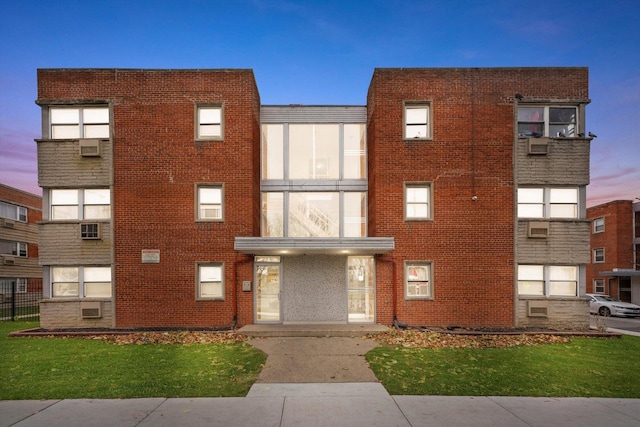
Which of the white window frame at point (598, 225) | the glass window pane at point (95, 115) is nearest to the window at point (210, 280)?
the glass window pane at point (95, 115)

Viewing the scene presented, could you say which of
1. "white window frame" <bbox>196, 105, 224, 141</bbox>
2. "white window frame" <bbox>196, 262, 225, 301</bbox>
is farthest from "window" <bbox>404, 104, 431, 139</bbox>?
"white window frame" <bbox>196, 262, 225, 301</bbox>

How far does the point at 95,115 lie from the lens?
1409 cm

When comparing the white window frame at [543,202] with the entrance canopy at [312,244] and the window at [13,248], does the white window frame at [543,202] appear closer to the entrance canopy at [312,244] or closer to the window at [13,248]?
the entrance canopy at [312,244]

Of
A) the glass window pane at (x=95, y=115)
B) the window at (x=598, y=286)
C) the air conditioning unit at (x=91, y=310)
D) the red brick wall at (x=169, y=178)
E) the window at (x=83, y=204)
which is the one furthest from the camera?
the window at (x=598, y=286)

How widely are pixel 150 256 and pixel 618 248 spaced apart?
3741 cm

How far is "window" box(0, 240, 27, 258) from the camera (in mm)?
27656

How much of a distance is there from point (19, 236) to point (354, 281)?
30.2 meters

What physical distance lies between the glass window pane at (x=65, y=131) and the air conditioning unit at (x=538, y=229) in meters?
18.4

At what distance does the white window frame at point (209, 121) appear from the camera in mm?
14141

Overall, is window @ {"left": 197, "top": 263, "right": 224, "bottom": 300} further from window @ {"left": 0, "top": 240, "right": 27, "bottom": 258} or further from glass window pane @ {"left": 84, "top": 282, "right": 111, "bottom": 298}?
window @ {"left": 0, "top": 240, "right": 27, "bottom": 258}

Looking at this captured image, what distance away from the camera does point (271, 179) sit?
15.2 meters

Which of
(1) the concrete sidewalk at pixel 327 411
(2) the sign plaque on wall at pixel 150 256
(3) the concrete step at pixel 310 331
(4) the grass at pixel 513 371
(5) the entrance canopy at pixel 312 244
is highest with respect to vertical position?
(5) the entrance canopy at pixel 312 244

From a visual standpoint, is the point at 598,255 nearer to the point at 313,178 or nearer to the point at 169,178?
the point at 313,178

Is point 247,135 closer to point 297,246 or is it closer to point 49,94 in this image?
point 297,246
